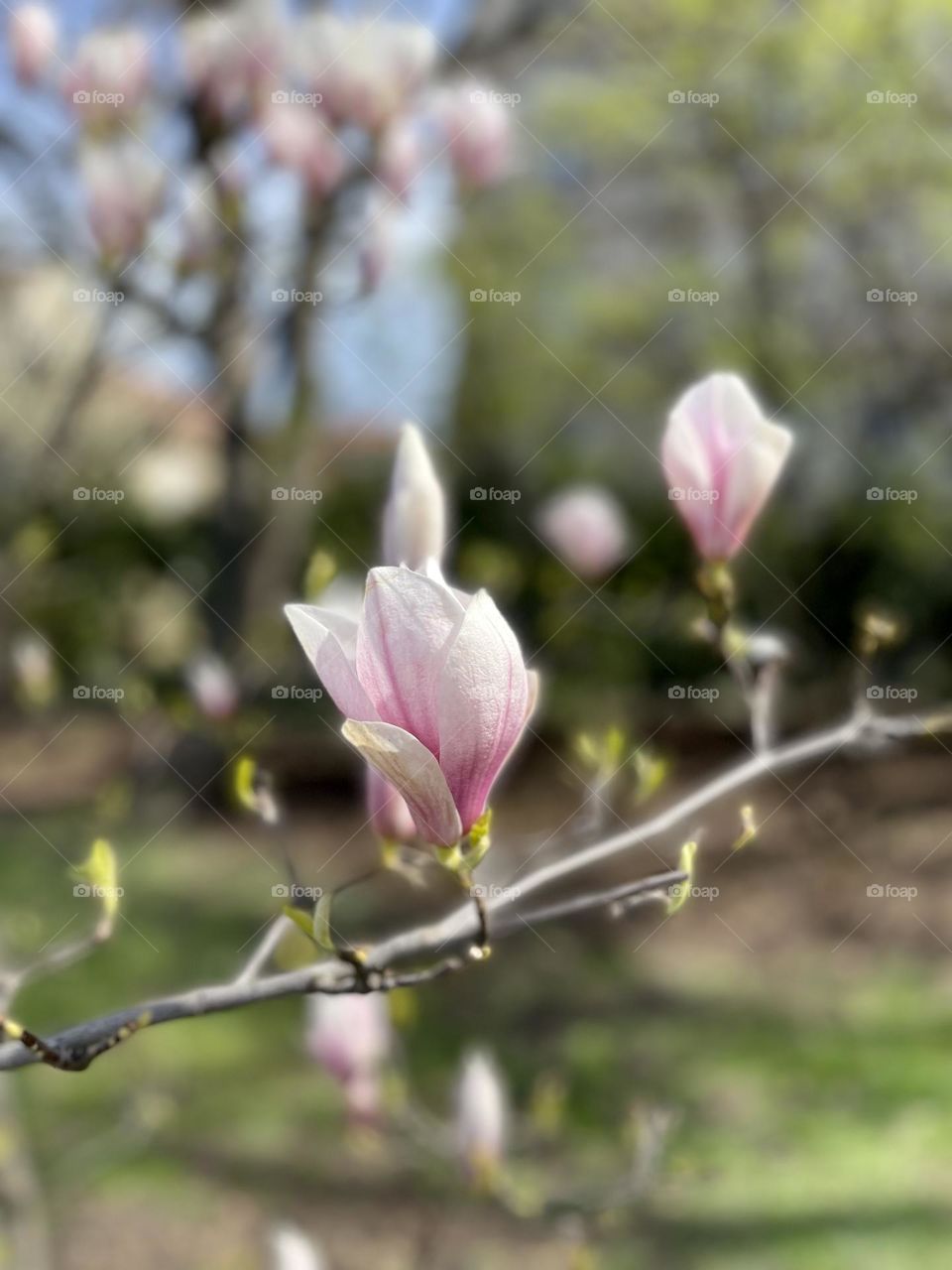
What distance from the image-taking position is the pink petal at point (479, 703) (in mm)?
604

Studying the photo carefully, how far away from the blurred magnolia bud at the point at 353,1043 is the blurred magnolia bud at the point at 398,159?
156cm

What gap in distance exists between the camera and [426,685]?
619mm

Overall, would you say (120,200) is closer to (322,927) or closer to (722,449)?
(722,449)

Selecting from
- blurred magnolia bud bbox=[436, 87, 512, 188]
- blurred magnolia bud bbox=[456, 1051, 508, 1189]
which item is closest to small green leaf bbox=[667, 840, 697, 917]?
blurred magnolia bud bbox=[456, 1051, 508, 1189]

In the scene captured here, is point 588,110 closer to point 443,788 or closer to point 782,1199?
point 782,1199

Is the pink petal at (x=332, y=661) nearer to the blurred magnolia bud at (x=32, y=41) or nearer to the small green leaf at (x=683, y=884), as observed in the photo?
the small green leaf at (x=683, y=884)

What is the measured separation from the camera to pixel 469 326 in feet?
26.3

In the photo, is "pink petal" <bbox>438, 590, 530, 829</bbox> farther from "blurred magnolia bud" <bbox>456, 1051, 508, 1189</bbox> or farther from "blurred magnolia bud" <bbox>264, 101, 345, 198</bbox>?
"blurred magnolia bud" <bbox>264, 101, 345, 198</bbox>

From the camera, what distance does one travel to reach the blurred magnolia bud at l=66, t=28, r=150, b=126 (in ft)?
7.56

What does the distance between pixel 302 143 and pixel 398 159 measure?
19 cm

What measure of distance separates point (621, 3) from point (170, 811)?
178 inches

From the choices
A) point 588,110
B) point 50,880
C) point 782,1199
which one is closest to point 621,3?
point 588,110

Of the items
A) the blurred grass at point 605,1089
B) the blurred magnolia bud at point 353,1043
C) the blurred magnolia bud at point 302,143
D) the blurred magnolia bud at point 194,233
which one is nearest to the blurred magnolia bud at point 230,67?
the blurred magnolia bud at point 302,143

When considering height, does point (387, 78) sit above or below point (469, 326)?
above
